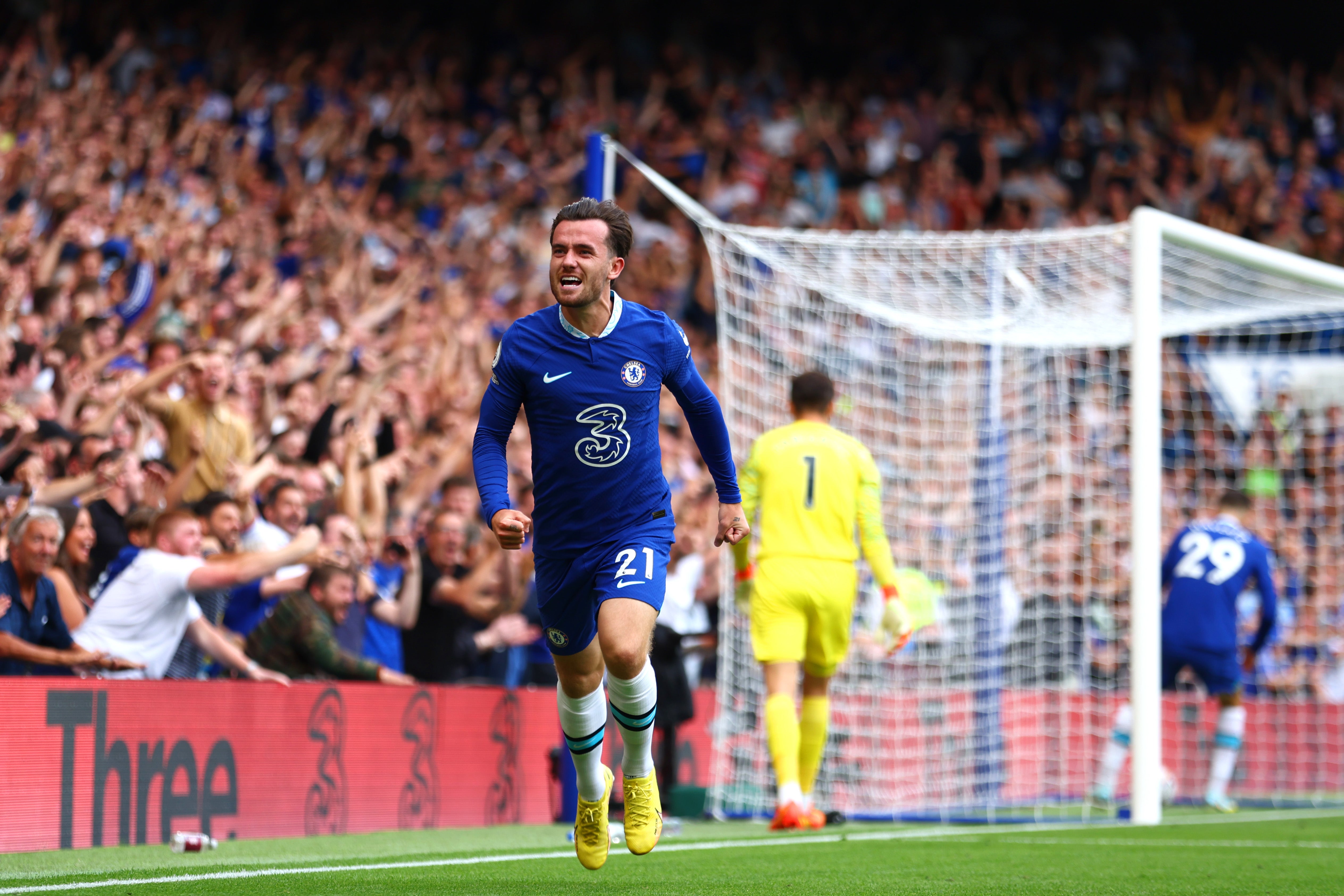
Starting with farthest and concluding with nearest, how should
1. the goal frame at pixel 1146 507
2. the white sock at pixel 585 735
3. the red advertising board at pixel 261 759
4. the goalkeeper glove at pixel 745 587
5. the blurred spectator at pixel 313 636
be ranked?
the goal frame at pixel 1146 507 → the blurred spectator at pixel 313 636 → the goalkeeper glove at pixel 745 587 → the red advertising board at pixel 261 759 → the white sock at pixel 585 735

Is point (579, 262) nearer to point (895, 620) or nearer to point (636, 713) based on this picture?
point (636, 713)

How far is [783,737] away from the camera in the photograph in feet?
27.4

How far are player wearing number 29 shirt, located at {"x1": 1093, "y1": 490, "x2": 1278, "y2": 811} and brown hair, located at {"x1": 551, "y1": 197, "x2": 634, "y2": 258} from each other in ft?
23.4

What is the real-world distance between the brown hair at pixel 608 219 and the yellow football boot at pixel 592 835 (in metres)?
1.86

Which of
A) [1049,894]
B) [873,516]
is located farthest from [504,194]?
[1049,894]

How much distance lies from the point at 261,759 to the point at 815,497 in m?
3.07

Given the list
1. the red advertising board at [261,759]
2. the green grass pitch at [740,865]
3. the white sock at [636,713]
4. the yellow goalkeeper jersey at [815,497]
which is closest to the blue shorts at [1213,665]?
the green grass pitch at [740,865]

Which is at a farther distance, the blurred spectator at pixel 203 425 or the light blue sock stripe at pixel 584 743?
the blurred spectator at pixel 203 425

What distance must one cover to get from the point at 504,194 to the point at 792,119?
16.5ft

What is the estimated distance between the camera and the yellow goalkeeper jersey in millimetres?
8492

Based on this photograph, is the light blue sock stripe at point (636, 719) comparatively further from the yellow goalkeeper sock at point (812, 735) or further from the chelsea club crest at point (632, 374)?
the yellow goalkeeper sock at point (812, 735)

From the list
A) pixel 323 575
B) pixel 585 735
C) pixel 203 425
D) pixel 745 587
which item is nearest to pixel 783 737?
pixel 745 587

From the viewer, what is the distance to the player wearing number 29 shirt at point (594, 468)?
5.37 m

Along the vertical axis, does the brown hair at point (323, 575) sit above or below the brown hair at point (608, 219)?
below
